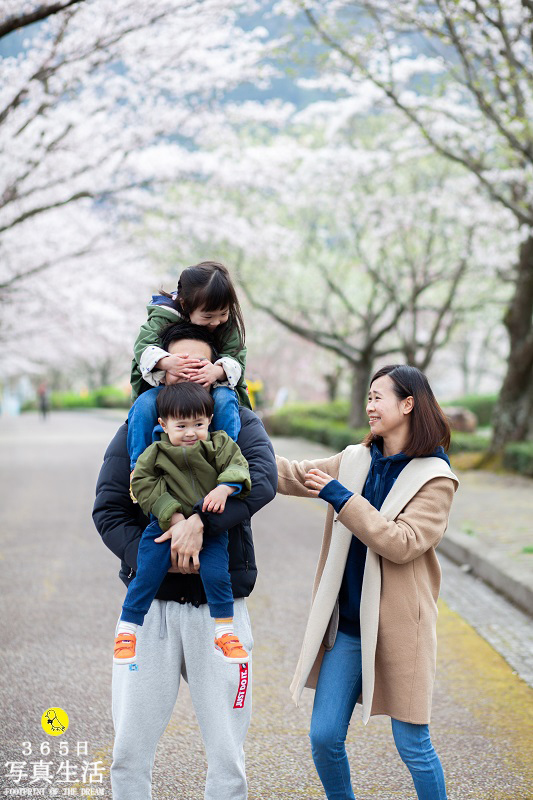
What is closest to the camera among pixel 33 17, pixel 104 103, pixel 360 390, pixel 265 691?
pixel 265 691

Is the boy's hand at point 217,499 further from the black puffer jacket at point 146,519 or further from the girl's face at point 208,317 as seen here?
the girl's face at point 208,317

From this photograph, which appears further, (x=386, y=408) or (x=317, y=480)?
(x=386, y=408)

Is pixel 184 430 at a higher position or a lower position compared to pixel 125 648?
higher

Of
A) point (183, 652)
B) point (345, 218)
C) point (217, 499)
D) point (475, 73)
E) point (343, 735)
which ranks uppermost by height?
point (345, 218)

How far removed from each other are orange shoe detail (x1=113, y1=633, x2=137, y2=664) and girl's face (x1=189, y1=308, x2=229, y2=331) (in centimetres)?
95

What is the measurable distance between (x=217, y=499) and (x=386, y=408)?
0.82 m

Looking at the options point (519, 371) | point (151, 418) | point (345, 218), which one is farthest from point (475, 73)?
point (345, 218)

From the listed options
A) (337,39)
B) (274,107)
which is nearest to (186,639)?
(337,39)

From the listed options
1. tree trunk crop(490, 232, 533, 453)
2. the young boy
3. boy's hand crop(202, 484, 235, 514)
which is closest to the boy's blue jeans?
the young boy

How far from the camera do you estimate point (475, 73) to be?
10.6 meters

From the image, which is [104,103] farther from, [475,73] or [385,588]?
[385,588]

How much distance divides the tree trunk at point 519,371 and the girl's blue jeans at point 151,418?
44.1 ft

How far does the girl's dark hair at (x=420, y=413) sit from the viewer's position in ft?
9.31

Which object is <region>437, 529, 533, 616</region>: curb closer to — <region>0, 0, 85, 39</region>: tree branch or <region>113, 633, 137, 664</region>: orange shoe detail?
<region>113, 633, 137, 664</region>: orange shoe detail
